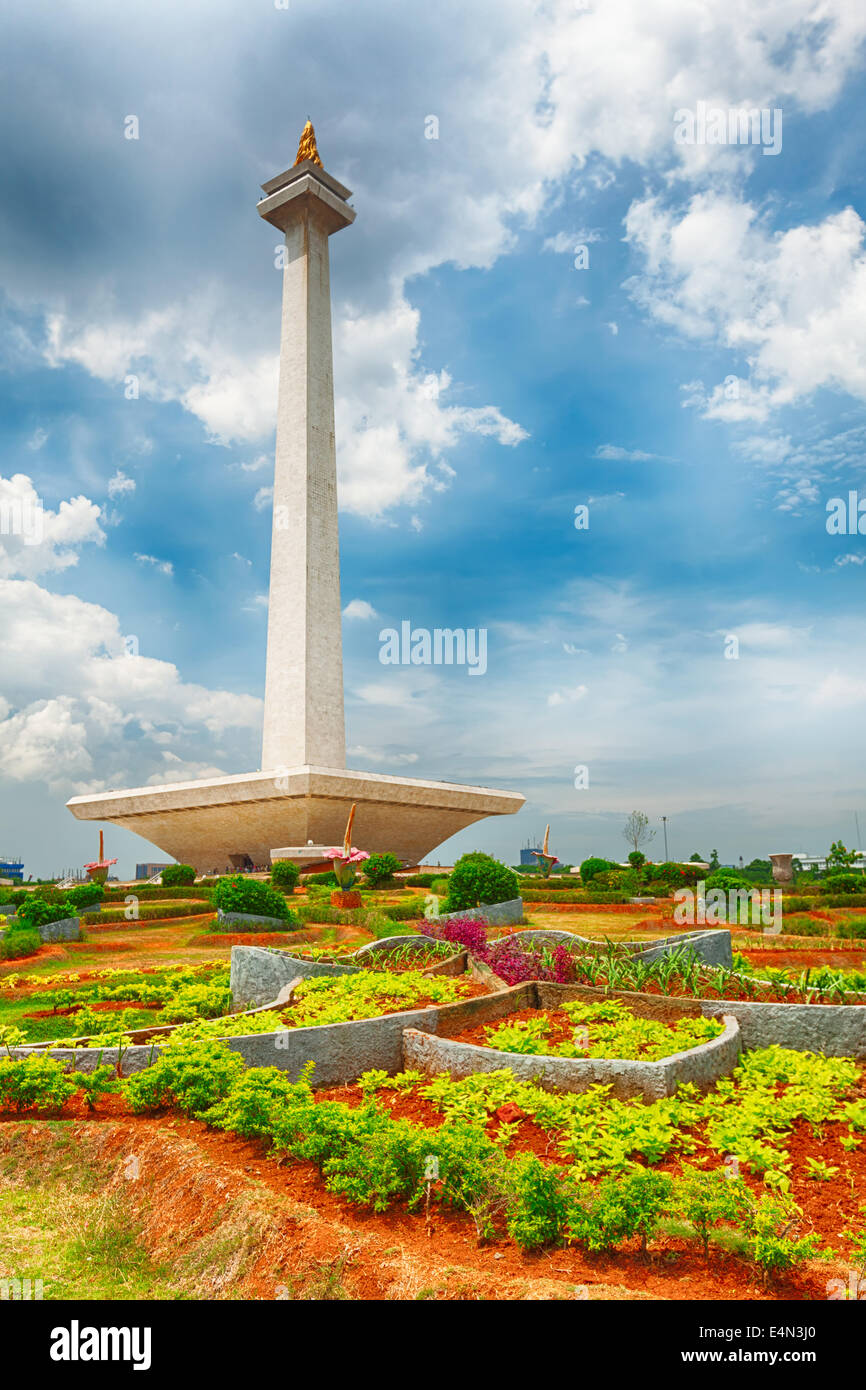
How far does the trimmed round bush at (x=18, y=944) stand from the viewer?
47.7 ft

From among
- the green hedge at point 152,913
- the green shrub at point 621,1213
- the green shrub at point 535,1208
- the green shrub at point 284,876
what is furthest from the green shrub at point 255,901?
the green shrub at point 621,1213

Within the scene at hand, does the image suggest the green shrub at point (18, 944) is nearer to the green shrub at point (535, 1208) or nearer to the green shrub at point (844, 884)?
the green shrub at point (535, 1208)

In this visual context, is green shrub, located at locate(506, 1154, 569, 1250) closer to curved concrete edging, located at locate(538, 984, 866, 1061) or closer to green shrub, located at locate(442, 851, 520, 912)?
curved concrete edging, located at locate(538, 984, 866, 1061)

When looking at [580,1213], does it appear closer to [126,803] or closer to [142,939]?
[142,939]

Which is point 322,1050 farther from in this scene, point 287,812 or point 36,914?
point 287,812

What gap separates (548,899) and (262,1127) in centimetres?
1802

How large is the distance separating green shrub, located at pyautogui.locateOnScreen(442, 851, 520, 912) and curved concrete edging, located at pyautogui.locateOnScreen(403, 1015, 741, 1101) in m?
9.71

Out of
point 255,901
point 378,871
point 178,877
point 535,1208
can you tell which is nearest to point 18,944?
point 255,901

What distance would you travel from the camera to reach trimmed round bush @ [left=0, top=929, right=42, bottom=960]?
14.5 meters

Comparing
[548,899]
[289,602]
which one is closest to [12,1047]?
[548,899]

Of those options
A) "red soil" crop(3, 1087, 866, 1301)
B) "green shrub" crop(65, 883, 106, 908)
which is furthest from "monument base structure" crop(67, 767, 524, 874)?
"red soil" crop(3, 1087, 866, 1301)

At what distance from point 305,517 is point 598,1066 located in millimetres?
32887

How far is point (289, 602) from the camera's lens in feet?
121

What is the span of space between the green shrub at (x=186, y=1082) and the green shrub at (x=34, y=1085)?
17.8 inches
